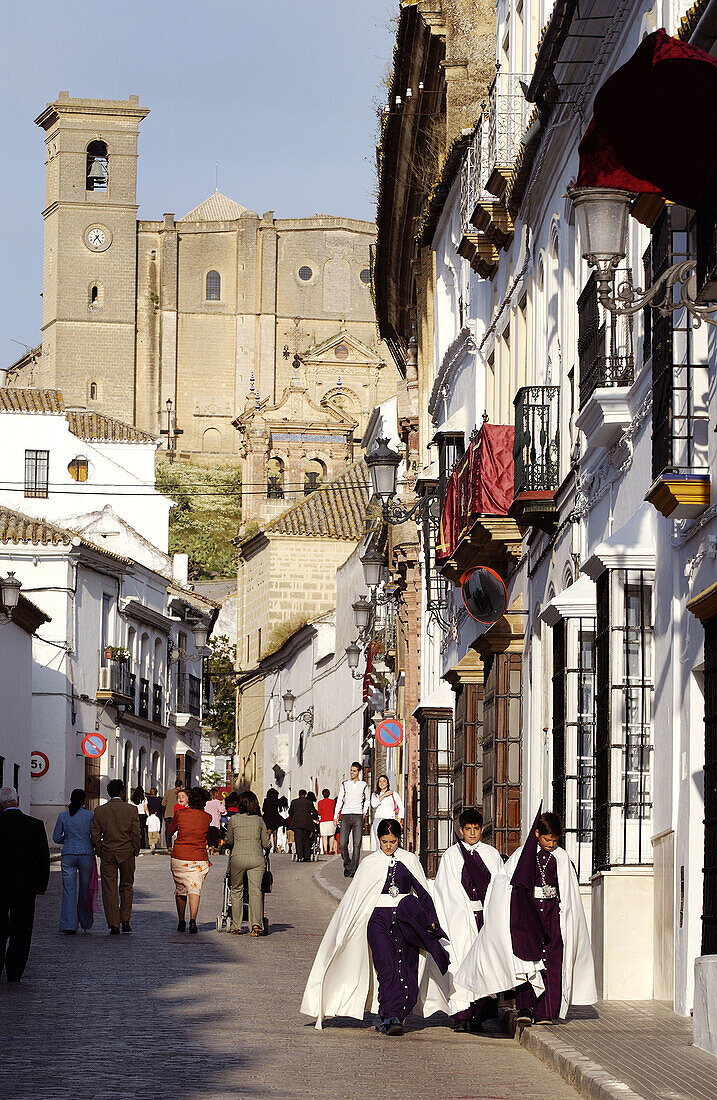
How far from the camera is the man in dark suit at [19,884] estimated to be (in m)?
16.6

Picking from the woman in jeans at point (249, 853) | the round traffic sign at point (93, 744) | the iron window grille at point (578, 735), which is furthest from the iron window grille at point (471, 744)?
the round traffic sign at point (93, 744)

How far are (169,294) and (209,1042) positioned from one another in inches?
4681

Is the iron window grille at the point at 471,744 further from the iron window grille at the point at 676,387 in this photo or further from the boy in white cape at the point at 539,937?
the iron window grille at the point at 676,387

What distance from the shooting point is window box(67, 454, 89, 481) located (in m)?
62.8

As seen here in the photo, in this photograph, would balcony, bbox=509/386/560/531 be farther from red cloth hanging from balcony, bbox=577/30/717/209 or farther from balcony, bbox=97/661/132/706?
balcony, bbox=97/661/132/706

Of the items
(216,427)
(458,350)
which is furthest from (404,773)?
(216,427)

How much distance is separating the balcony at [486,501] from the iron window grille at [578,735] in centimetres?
410

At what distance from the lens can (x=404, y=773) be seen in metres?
38.1

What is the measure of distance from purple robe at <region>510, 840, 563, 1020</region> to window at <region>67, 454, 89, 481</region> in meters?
50.8

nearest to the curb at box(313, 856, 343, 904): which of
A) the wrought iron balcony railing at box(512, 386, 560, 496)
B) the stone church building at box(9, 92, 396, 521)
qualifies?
the wrought iron balcony railing at box(512, 386, 560, 496)

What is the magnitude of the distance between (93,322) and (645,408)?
115252mm

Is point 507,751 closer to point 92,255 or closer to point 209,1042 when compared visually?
point 209,1042

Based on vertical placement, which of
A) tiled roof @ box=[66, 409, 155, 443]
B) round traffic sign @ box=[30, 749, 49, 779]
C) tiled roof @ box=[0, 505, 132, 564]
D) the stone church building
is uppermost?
the stone church building

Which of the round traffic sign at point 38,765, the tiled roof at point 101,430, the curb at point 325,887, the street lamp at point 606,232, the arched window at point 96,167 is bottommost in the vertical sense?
the curb at point 325,887
